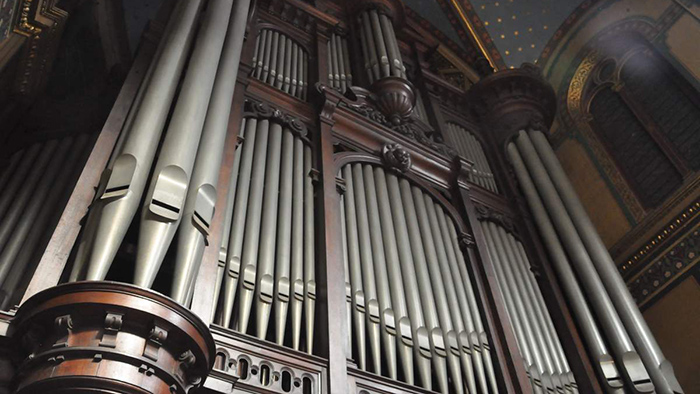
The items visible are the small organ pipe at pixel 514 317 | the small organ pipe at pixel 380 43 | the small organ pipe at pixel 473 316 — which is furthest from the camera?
the small organ pipe at pixel 380 43

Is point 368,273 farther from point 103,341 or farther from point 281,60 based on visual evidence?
point 281,60

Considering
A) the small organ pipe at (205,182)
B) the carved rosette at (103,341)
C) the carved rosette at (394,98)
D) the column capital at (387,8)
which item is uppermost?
the column capital at (387,8)

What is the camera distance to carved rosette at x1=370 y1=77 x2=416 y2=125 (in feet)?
20.7

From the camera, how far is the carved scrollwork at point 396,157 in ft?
18.3

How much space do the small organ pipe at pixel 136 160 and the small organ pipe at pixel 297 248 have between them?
1066 millimetres

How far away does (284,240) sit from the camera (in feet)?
12.8

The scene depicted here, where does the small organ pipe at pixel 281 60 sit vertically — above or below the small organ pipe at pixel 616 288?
above

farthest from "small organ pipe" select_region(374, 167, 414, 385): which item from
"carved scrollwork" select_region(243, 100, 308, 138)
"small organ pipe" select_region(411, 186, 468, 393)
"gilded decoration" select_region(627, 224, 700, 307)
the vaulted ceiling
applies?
the vaulted ceiling

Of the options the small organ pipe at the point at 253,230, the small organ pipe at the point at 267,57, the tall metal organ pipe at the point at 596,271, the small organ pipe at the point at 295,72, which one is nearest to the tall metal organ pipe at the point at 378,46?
the small organ pipe at the point at 295,72

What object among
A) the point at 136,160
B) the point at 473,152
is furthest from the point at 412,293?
the point at 473,152

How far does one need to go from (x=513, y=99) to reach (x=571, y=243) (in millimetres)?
2498

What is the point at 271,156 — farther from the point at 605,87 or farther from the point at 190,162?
the point at 605,87

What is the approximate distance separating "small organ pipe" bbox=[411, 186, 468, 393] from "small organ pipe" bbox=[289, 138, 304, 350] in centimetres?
102

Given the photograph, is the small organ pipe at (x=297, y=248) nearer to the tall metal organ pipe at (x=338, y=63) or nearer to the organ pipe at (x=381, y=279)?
the organ pipe at (x=381, y=279)
